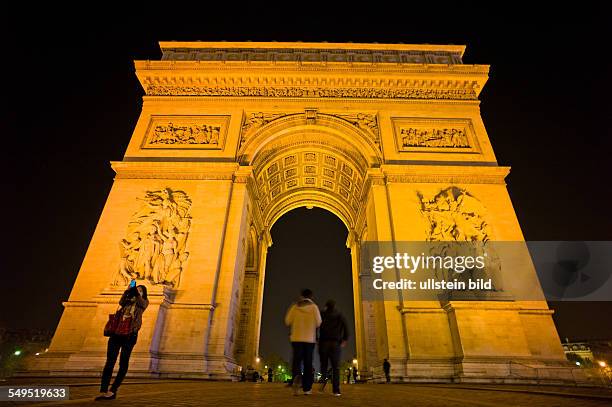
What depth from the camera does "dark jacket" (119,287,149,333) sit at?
3588mm

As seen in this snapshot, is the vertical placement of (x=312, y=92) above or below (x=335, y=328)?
above

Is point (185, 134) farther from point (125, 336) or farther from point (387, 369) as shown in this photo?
point (387, 369)

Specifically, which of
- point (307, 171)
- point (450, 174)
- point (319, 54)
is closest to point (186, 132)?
point (307, 171)

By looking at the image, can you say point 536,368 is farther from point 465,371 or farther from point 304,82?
point 304,82

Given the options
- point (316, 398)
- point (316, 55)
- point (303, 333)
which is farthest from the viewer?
point (316, 55)

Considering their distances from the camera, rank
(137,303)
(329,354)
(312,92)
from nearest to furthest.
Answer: (137,303), (329,354), (312,92)

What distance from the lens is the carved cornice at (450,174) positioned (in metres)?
12.2

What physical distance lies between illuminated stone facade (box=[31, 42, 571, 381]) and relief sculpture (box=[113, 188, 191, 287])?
0.05 m

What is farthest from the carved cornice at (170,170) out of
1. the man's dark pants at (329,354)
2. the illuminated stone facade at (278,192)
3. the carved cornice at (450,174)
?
the man's dark pants at (329,354)

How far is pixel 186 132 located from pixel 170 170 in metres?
2.18

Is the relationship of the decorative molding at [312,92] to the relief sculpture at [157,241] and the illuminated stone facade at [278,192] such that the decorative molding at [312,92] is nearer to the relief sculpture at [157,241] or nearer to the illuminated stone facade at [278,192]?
the illuminated stone facade at [278,192]

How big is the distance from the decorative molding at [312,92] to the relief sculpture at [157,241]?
18.5 feet

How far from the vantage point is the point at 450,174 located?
40.1 ft

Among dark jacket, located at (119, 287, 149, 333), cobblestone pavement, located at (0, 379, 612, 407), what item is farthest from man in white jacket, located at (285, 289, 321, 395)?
dark jacket, located at (119, 287, 149, 333)
